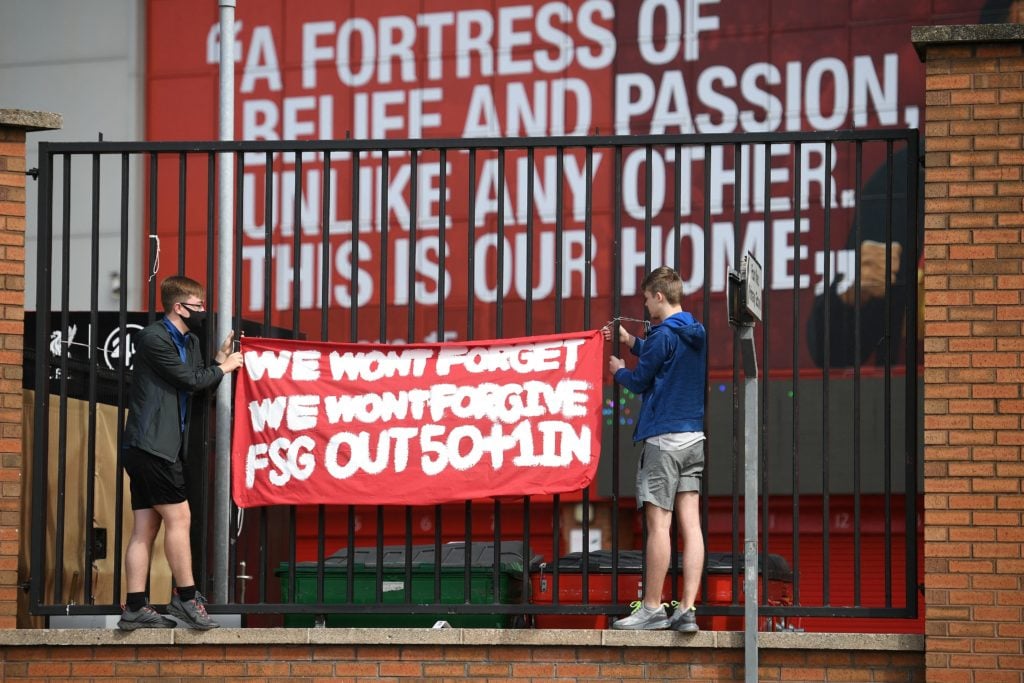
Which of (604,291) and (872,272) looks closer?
(872,272)

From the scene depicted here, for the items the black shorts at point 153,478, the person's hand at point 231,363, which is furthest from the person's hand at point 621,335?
the black shorts at point 153,478

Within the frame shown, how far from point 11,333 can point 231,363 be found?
115 cm

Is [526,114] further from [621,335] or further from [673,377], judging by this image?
[673,377]

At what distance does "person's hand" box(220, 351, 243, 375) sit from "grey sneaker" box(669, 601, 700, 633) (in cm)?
262

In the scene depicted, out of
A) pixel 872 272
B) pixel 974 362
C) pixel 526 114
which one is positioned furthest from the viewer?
pixel 526 114

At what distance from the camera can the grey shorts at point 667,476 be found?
8164 mm

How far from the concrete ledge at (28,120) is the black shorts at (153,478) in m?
1.77

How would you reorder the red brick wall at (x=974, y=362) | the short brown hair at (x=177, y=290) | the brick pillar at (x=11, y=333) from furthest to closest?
the short brown hair at (x=177, y=290) < the brick pillar at (x=11, y=333) < the red brick wall at (x=974, y=362)

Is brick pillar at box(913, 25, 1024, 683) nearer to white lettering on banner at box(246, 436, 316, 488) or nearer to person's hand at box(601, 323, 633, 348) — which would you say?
person's hand at box(601, 323, 633, 348)

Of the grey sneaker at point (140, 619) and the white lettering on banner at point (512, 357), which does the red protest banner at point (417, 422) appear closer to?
the white lettering on banner at point (512, 357)

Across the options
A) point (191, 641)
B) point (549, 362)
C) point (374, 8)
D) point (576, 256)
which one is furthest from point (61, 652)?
point (374, 8)

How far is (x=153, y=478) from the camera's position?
27.7 feet

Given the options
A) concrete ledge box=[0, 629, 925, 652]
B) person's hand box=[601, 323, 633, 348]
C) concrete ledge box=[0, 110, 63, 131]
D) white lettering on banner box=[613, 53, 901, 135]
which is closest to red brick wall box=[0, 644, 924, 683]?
concrete ledge box=[0, 629, 925, 652]

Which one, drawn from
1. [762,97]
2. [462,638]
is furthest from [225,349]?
[762,97]
